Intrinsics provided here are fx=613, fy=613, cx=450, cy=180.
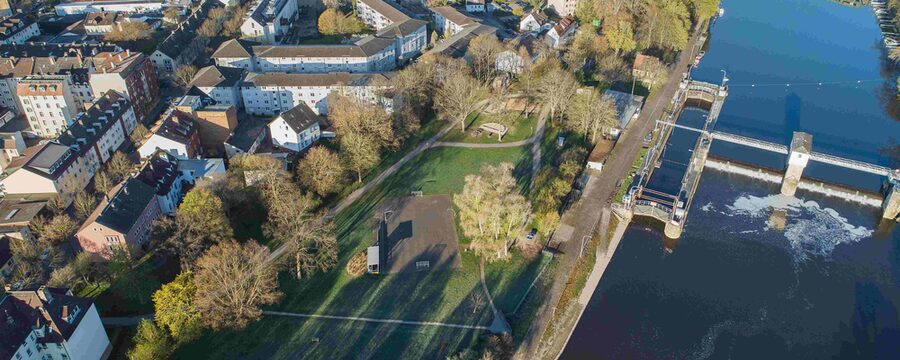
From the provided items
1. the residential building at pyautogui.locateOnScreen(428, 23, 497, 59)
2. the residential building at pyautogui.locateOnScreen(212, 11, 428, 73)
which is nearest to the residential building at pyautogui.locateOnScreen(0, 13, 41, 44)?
the residential building at pyautogui.locateOnScreen(212, 11, 428, 73)

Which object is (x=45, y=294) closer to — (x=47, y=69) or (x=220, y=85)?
(x=220, y=85)

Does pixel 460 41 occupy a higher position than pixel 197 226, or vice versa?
pixel 460 41

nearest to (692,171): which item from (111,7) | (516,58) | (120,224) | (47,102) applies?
(516,58)

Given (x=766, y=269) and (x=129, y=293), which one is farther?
(x=766, y=269)

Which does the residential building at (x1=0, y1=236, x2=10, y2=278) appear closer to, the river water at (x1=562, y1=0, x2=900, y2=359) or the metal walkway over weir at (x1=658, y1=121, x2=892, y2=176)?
the river water at (x1=562, y1=0, x2=900, y2=359)

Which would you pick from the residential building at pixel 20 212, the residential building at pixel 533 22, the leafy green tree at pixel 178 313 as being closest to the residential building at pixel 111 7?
the residential building at pixel 20 212

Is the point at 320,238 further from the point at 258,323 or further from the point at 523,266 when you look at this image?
the point at 523,266
